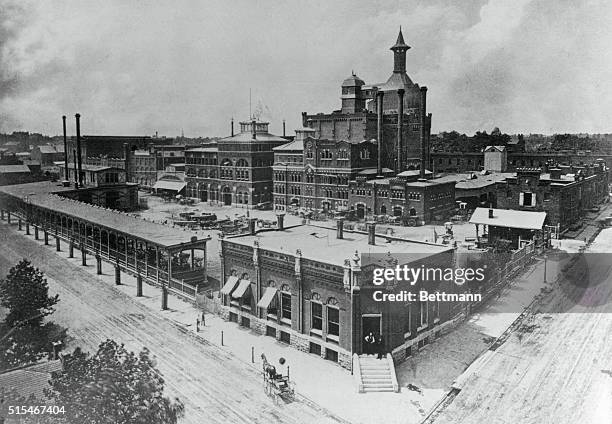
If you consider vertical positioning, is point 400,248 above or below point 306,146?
below

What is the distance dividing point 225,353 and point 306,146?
164 ft

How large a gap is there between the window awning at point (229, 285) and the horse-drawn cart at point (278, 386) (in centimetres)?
788

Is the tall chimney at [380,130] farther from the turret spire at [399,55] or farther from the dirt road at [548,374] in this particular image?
the dirt road at [548,374]

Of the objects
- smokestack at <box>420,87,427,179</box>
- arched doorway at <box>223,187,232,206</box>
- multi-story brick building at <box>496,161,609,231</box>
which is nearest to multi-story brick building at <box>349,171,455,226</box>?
smokestack at <box>420,87,427,179</box>

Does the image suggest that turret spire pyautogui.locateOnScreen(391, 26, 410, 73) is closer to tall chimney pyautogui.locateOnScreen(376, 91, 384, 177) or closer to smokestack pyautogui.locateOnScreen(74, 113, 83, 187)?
tall chimney pyautogui.locateOnScreen(376, 91, 384, 177)

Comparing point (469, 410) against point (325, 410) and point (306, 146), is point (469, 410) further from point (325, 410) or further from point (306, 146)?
point (306, 146)

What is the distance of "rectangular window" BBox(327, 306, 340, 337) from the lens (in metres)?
24.9

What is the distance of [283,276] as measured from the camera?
27156mm

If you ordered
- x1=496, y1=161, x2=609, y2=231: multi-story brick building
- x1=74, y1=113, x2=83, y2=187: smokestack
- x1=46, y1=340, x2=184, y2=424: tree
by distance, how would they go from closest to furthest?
x1=46, y1=340, x2=184, y2=424: tree, x1=496, y1=161, x2=609, y2=231: multi-story brick building, x1=74, y1=113, x2=83, y2=187: smokestack

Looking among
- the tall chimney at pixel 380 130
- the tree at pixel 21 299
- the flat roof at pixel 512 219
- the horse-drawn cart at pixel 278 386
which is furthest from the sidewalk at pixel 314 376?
the tall chimney at pixel 380 130

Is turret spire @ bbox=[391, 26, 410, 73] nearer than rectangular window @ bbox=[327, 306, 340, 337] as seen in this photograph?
No

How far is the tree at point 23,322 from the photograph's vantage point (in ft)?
70.8

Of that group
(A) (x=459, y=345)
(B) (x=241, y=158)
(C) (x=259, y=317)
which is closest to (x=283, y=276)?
(C) (x=259, y=317)

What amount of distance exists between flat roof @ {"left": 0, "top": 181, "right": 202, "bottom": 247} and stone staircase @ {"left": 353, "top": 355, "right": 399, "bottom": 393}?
15906 millimetres
